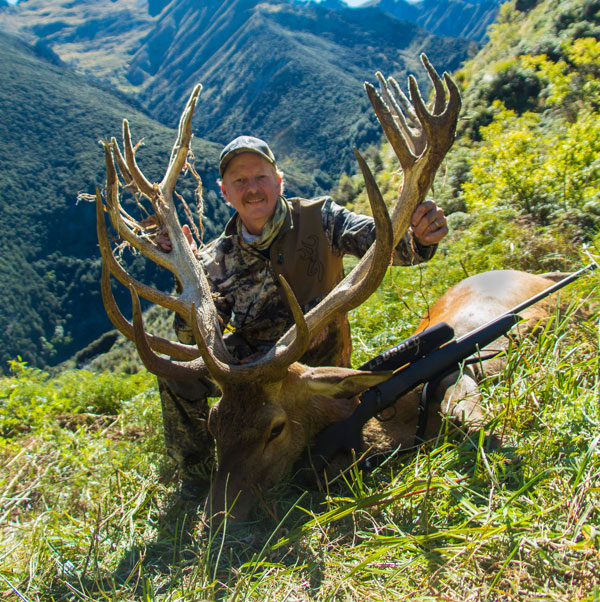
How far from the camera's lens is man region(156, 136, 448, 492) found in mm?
3854

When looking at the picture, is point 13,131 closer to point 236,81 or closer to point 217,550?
point 236,81

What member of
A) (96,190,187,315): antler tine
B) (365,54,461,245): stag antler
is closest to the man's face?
(96,190,187,315): antler tine

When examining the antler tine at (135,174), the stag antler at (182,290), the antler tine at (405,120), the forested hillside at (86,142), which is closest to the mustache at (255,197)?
the stag antler at (182,290)

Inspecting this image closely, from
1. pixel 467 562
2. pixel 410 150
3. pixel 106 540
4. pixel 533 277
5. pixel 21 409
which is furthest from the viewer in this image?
pixel 21 409

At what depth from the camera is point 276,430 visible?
9.34 ft

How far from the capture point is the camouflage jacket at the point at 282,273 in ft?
12.8

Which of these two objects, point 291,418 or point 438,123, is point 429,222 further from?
point 291,418

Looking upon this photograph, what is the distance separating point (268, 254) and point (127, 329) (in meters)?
1.45

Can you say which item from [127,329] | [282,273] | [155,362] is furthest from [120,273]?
[282,273]

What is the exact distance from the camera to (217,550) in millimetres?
2334

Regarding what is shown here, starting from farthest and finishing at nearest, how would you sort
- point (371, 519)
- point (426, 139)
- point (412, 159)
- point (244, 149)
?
1. point (244, 149)
2. point (426, 139)
3. point (412, 159)
4. point (371, 519)

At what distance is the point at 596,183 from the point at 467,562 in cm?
542

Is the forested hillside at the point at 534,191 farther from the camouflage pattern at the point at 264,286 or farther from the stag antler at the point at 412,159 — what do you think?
the camouflage pattern at the point at 264,286

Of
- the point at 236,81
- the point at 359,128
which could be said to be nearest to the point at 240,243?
the point at 359,128
